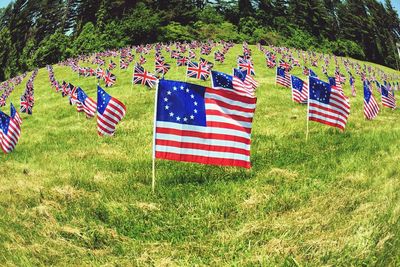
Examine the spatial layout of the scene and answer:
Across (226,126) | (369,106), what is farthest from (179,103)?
(369,106)

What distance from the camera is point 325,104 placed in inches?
464

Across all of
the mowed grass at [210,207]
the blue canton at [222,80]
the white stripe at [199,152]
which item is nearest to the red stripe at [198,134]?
the white stripe at [199,152]

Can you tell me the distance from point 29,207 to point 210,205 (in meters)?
3.09

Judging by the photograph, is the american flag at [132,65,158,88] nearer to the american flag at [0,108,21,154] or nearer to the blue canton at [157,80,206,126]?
the american flag at [0,108,21,154]

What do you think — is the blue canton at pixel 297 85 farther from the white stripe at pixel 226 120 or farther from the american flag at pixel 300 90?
the white stripe at pixel 226 120

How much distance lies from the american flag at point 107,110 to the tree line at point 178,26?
211 ft

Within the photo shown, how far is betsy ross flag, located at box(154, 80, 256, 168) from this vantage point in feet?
23.7

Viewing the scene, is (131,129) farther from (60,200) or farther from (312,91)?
(60,200)

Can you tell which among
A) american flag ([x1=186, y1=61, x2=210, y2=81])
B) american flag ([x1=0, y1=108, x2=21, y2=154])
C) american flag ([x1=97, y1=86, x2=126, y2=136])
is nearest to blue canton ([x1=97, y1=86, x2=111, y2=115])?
american flag ([x1=97, y1=86, x2=126, y2=136])

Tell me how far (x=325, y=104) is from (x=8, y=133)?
31.8ft

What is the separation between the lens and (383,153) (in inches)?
358

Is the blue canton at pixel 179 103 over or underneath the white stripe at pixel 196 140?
over

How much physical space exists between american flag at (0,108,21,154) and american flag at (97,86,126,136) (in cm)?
266

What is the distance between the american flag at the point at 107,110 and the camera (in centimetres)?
1264
